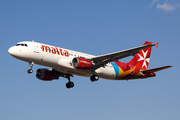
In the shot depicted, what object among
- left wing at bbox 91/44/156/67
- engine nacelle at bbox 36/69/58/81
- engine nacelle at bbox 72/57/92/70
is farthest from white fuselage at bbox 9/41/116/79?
engine nacelle at bbox 36/69/58/81

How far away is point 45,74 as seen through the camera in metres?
43.9

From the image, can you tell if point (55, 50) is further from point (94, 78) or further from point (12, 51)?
point (94, 78)

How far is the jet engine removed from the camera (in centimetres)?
4394

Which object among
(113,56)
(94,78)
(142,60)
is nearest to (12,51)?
(94,78)

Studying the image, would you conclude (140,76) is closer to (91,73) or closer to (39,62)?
(91,73)

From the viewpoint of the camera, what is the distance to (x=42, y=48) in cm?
3809

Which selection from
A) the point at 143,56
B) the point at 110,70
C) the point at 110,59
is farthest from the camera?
the point at 143,56

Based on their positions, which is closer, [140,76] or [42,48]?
[42,48]

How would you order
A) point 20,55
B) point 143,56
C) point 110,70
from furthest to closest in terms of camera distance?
point 143,56 < point 110,70 < point 20,55

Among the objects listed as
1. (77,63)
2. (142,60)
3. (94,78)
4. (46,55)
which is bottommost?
(94,78)

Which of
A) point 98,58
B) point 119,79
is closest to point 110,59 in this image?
point 98,58

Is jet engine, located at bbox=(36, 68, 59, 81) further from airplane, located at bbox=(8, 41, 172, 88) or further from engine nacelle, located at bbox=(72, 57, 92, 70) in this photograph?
engine nacelle, located at bbox=(72, 57, 92, 70)

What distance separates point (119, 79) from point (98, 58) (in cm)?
625

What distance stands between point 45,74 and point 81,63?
7.27 meters
